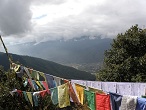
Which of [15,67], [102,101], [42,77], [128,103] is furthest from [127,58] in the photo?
[128,103]

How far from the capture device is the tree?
117ft

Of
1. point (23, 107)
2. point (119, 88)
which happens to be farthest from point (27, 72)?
point (119, 88)

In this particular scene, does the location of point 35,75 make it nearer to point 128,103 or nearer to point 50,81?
point 50,81

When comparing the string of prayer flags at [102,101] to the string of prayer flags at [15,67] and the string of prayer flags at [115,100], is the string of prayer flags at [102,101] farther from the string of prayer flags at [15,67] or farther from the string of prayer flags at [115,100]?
the string of prayer flags at [15,67]

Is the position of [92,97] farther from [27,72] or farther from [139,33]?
[139,33]

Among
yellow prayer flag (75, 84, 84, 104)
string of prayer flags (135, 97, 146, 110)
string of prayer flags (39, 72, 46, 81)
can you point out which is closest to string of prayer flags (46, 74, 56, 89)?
string of prayer flags (39, 72, 46, 81)

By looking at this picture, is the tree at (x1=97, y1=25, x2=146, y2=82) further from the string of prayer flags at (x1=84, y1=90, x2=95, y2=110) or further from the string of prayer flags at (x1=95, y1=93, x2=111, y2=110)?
the string of prayer flags at (x1=95, y1=93, x2=111, y2=110)

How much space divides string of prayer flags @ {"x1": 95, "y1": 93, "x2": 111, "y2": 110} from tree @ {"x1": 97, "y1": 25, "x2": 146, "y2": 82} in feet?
70.5

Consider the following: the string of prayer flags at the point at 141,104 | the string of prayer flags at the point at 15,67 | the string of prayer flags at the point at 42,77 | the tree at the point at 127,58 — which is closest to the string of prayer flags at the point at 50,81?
the string of prayer flags at the point at 42,77

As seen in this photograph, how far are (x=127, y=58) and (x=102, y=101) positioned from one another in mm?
24001

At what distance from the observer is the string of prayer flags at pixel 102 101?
41.7 feet

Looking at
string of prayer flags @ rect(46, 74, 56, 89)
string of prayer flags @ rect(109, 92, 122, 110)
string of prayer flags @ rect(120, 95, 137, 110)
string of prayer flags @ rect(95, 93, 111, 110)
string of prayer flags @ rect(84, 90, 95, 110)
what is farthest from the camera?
string of prayer flags @ rect(46, 74, 56, 89)

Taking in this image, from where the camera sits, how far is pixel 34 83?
861 inches

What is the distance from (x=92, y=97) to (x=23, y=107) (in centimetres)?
929
